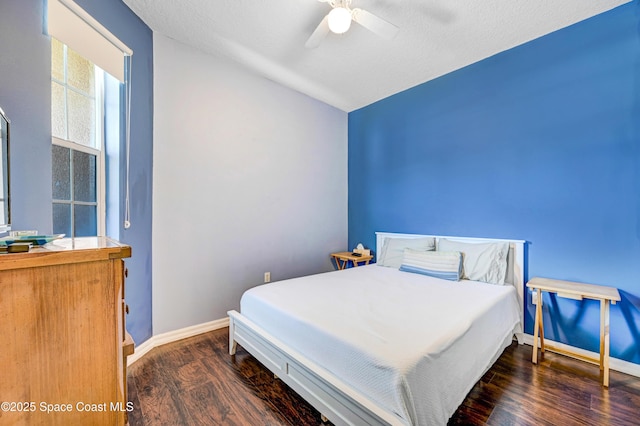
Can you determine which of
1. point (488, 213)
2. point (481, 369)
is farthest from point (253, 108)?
point (481, 369)

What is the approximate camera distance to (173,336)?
262cm

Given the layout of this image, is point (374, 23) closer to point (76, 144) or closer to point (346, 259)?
point (76, 144)

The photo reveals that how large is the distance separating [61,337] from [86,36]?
2.00 m

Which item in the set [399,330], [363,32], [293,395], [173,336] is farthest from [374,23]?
[173,336]

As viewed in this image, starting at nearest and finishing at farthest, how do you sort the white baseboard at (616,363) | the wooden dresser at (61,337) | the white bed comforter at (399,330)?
the wooden dresser at (61,337) < the white bed comforter at (399,330) < the white baseboard at (616,363)

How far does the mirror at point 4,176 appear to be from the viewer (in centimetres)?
107

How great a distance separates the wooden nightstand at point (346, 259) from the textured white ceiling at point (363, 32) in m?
2.30

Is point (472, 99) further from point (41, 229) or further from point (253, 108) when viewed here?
point (41, 229)

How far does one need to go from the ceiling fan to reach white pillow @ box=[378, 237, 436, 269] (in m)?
2.14

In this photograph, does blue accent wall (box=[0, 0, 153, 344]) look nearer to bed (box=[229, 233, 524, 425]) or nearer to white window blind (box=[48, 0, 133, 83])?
white window blind (box=[48, 0, 133, 83])

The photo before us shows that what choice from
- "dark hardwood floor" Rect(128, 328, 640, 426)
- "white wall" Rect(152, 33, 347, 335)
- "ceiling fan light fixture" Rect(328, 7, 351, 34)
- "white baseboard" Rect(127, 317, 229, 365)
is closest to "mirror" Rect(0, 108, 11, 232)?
"dark hardwood floor" Rect(128, 328, 640, 426)

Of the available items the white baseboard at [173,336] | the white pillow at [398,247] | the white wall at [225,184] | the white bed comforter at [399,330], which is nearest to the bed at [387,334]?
the white bed comforter at [399,330]

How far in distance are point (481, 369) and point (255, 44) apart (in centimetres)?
326

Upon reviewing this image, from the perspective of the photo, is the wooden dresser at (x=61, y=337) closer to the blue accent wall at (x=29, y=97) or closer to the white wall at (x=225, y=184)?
the blue accent wall at (x=29, y=97)
